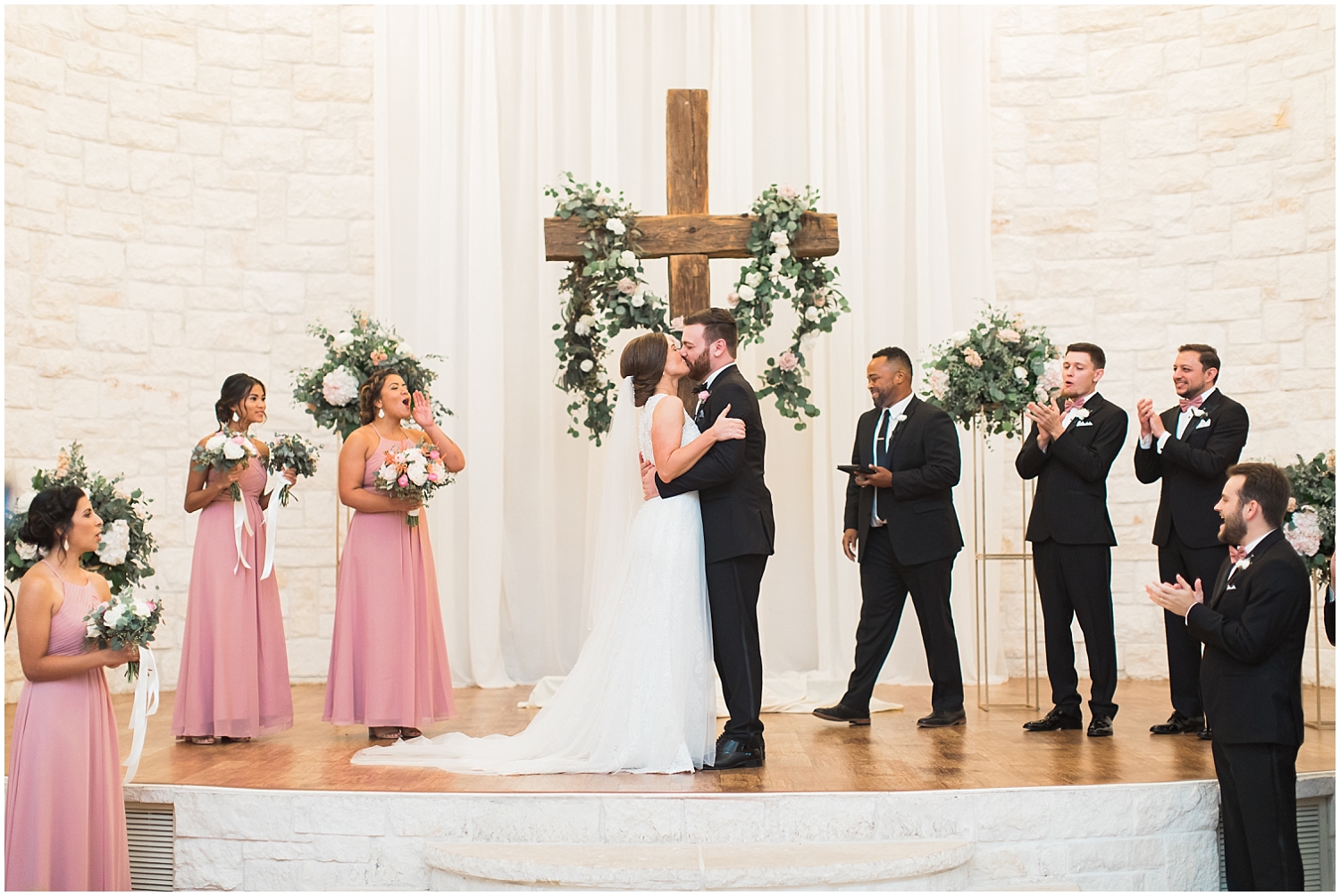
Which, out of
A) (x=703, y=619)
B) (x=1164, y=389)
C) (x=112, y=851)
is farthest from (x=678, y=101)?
(x=112, y=851)

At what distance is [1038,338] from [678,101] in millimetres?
2268

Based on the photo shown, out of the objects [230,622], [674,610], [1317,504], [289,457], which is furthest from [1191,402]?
[230,622]

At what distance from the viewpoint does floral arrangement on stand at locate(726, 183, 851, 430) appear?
6.26 meters

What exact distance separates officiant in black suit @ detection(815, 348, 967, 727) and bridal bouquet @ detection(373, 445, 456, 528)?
6.76 feet

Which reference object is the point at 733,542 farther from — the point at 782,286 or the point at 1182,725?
the point at 1182,725

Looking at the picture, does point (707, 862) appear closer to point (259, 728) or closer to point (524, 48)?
point (259, 728)

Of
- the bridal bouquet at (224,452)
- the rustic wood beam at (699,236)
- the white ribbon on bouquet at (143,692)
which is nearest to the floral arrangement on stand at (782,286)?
the rustic wood beam at (699,236)

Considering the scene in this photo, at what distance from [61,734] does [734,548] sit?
2457 millimetres

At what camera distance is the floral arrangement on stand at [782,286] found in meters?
6.26

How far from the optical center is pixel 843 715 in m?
5.96

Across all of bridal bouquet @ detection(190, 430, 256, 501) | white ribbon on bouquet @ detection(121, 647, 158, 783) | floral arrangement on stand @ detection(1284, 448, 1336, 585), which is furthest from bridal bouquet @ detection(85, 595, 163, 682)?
floral arrangement on stand @ detection(1284, 448, 1336, 585)

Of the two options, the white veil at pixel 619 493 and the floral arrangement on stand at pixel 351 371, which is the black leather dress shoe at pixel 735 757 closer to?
the white veil at pixel 619 493

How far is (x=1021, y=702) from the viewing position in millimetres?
6891

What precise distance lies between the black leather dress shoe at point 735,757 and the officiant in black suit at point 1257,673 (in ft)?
5.46
